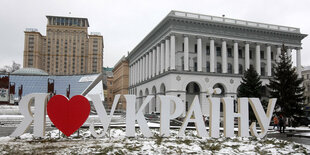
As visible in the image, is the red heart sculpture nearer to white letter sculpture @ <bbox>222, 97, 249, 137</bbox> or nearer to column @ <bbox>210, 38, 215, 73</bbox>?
white letter sculpture @ <bbox>222, 97, 249, 137</bbox>

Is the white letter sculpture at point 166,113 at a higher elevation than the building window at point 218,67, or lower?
lower

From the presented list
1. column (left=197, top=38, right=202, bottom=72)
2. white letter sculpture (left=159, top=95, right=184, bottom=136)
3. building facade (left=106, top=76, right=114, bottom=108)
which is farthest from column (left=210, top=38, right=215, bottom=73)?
building facade (left=106, top=76, right=114, bottom=108)

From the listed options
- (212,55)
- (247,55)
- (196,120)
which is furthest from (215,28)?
(196,120)

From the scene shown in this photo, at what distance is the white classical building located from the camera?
151 feet

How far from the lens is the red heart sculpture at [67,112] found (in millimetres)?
13078

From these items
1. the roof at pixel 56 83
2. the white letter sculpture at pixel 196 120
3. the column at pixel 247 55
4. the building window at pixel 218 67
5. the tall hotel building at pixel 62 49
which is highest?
the tall hotel building at pixel 62 49

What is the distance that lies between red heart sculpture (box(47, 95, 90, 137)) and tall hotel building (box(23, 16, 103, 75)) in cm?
13530

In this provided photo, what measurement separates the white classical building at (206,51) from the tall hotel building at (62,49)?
95.2 meters

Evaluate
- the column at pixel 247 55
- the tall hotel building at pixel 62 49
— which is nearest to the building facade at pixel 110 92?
the tall hotel building at pixel 62 49

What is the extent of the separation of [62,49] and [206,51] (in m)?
109

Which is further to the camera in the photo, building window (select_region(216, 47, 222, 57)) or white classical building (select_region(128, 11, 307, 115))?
building window (select_region(216, 47, 222, 57))

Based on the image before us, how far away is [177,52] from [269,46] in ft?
59.0

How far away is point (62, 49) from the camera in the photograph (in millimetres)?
143875

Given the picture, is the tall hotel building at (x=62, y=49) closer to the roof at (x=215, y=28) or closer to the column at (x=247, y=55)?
the roof at (x=215, y=28)
